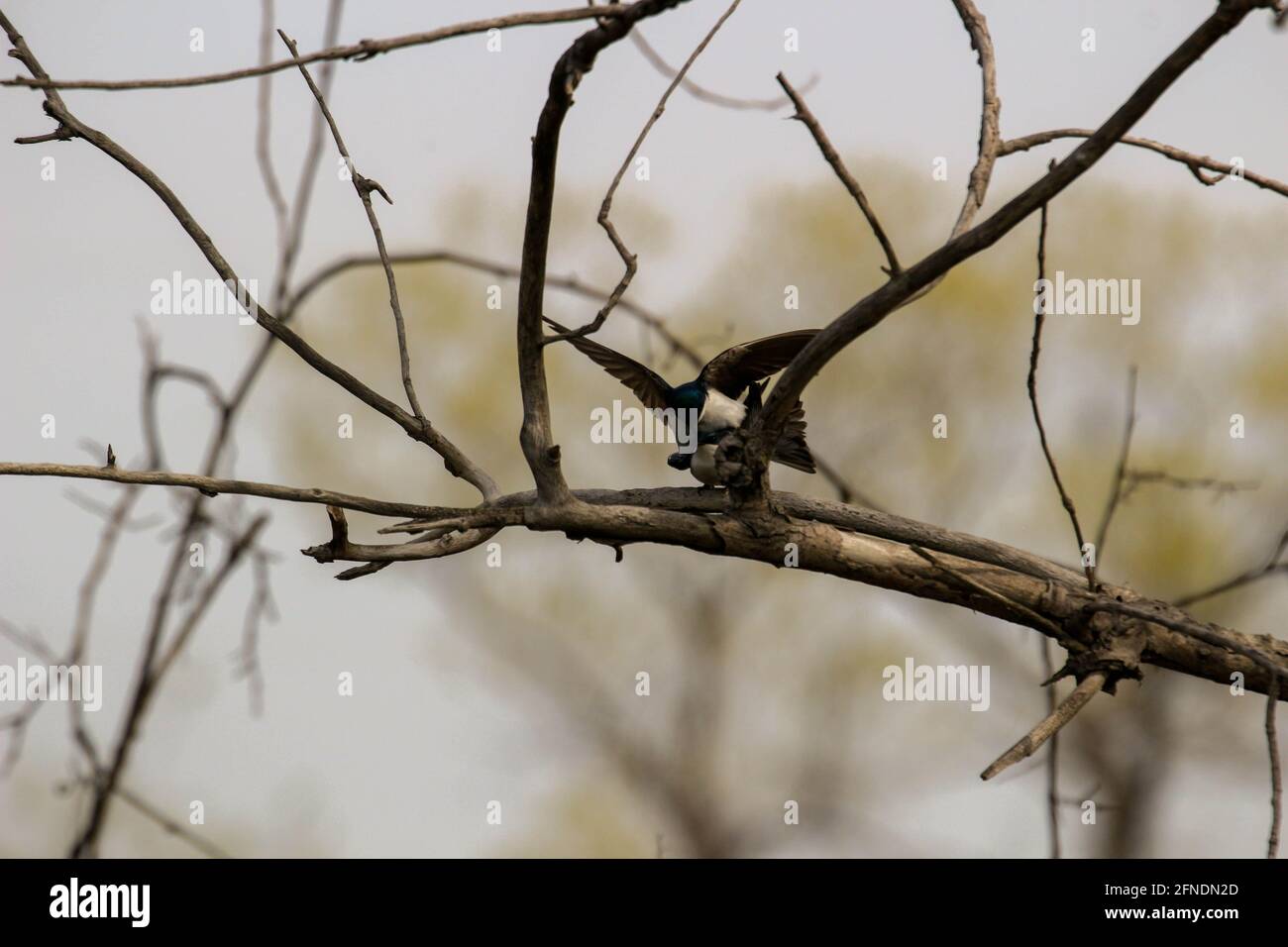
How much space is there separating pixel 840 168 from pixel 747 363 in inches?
25.3

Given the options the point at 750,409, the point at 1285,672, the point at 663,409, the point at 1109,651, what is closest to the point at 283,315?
the point at 663,409

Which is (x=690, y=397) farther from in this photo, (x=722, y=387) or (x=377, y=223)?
(x=377, y=223)

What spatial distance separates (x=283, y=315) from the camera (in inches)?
82.1

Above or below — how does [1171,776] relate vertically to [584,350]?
below

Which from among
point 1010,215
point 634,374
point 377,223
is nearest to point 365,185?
point 377,223

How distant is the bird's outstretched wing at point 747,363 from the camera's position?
205cm

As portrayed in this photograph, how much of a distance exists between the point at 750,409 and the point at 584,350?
0.30 meters

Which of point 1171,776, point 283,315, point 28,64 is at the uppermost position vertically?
point 28,64

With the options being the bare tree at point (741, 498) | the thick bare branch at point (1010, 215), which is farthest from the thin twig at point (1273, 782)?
the thick bare branch at point (1010, 215)

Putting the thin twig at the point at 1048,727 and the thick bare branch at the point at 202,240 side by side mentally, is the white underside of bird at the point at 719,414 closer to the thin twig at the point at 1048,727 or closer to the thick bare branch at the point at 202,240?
the thick bare branch at the point at 202,240

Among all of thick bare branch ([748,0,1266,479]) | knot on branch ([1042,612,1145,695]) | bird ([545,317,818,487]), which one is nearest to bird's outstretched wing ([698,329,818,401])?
bird ([545,317,818,487])

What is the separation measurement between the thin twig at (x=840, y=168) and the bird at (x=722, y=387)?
0.47m

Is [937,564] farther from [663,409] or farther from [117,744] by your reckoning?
[117,744]

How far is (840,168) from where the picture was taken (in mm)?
1529
